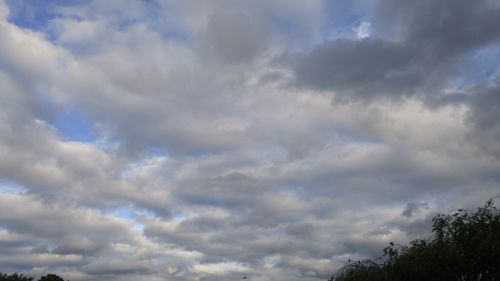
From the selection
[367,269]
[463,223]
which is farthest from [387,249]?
[463,223]

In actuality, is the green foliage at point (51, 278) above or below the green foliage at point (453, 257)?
above

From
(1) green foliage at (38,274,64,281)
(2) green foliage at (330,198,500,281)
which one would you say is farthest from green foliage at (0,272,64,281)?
(2) green foliage at (330,198,500,281)

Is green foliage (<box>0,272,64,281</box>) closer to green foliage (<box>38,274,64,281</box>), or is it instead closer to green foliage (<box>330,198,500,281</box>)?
green foliage (<box>38,274,64,281</box>)

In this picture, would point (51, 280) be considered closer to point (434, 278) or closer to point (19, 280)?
point (19, 280)

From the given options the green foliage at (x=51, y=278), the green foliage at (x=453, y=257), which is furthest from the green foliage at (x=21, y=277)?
the green foliage at (x=453, y=257)

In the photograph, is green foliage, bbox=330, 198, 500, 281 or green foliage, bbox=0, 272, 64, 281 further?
green foliage, bbox=0, 272, 64, 281

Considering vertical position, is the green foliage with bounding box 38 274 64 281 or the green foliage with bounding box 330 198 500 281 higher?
the green foliage with bounding box 38 274 64 281

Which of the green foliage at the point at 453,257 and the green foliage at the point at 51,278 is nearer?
the green foliage at the point at 453,257

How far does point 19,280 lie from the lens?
299 ft

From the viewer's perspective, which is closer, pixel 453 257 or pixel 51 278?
pixel 453 257

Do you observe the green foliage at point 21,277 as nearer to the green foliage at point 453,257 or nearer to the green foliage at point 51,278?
the green foliage at point 51,278

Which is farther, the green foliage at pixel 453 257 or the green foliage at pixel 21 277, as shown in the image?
the green foliage at pixel 21 277

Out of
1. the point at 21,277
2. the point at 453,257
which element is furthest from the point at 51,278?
the point at 453,257

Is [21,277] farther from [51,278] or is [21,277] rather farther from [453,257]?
[453,257]
